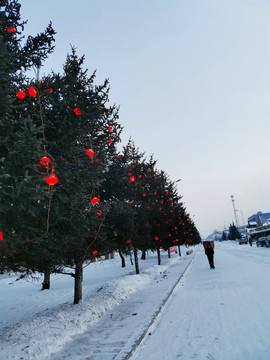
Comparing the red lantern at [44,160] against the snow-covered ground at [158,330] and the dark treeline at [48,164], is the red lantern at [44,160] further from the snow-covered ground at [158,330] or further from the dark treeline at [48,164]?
the snow-covered ground at [158,330]

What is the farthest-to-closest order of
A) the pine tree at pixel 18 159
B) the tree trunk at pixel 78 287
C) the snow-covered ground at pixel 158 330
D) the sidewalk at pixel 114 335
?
1. the tree trunk at pixel 78 287
2. the sidewalk at pixel 114 335
3. the snow-covered ground at pixel 158 330
4. the pine tree at pixel 18 159

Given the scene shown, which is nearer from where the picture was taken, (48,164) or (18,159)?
(18,159)

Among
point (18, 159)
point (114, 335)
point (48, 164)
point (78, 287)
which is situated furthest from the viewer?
point (78, 287)

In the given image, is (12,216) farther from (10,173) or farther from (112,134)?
(112,134)

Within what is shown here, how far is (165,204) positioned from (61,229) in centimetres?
1769

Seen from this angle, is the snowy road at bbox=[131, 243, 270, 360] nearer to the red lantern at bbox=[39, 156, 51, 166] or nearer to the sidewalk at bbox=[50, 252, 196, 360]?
the sidewalk at bbox=[50, 252, 196, 360]

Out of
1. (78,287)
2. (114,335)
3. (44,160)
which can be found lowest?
(114,335)

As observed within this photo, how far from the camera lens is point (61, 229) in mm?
6176

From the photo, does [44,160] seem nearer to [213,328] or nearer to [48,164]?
[48,164]

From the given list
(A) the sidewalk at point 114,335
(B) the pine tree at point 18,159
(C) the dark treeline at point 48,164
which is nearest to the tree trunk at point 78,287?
(C) the dark treeline at point 48,164

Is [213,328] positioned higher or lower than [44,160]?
lower

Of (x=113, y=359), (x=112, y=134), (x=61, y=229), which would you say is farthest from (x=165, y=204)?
(x=113, y=359)

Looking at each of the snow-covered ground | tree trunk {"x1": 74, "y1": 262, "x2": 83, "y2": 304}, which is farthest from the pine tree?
tree trunk {"x1": 74, "y1": 262, "x2": 83, "y2": 304}

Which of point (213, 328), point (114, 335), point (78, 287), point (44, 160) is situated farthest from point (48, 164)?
point (78, 287)
